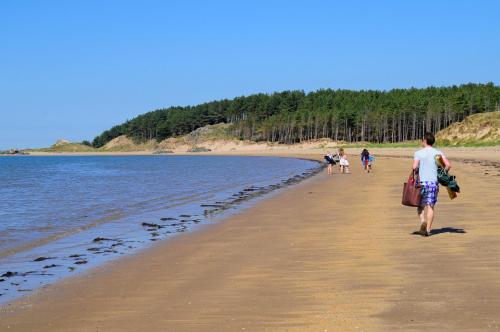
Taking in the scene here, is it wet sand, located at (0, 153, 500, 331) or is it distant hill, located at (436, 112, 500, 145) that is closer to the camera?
wet sand, located at (0, 153, 500, 331)

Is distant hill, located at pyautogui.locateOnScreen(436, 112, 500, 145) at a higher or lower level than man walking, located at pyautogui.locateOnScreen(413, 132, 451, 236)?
higher

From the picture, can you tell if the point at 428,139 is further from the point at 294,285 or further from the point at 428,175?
the point at 294,285

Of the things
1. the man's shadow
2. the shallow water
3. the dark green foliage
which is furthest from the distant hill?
the man's shadow

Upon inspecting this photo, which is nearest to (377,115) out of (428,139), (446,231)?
(446,231)

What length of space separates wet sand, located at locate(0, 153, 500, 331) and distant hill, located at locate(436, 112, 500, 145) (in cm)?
9271

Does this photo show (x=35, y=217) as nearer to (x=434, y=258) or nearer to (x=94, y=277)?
(x=94, y=277)

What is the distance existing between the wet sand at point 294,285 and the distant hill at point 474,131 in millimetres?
92711

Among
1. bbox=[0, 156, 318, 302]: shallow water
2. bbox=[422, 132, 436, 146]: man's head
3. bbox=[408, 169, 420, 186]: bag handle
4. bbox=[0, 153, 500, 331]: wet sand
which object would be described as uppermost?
bbox=[422, 132, 436, 146]: man's head

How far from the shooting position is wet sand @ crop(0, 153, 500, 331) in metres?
6.28

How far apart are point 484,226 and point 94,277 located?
830 cm

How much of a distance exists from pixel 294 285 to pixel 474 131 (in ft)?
347

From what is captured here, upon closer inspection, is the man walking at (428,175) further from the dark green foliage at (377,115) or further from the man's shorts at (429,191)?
the dark green foliage at (377,115)

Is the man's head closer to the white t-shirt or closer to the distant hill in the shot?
the white t-shirt

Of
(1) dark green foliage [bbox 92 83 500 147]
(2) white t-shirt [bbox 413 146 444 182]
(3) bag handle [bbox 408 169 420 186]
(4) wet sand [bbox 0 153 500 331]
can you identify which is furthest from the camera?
(1) dark green foliage [bbox 92 83 500 147]
